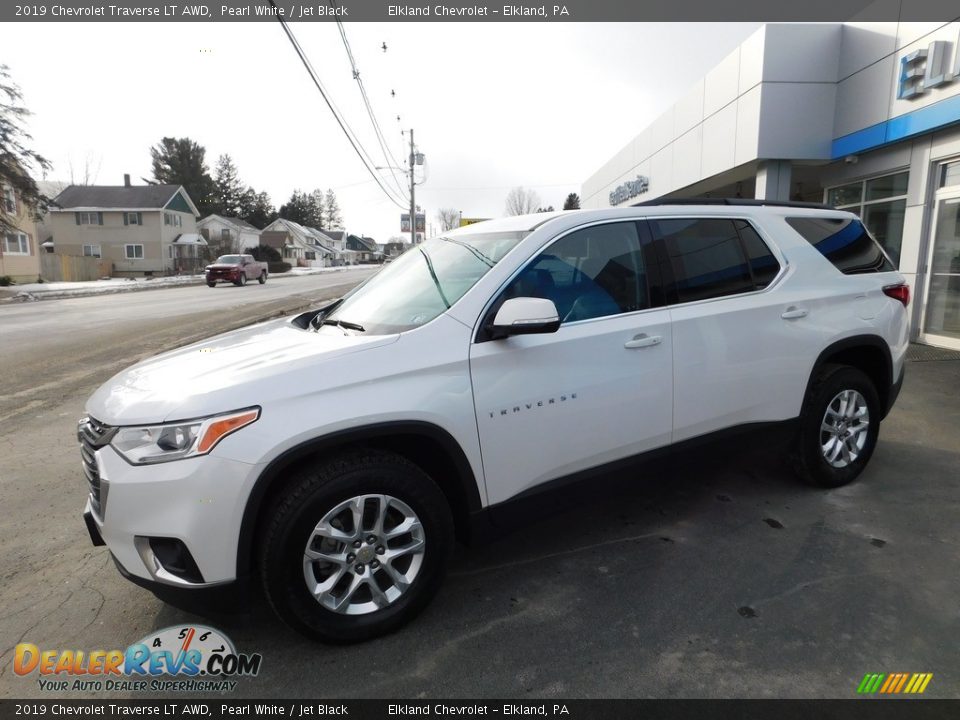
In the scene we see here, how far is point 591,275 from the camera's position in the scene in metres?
3.08

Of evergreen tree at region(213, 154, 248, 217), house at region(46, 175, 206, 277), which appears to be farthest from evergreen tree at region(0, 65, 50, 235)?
evergreen tree at region(213, 154, 248, 217)

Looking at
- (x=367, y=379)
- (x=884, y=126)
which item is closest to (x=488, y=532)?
(x=367, y=379)

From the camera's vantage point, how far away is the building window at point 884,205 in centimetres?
1036

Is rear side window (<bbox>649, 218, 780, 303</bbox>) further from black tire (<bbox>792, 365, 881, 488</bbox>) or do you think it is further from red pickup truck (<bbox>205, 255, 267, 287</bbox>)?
red pickup truck (<bbox>205, 255, 267, 287</bbox>)

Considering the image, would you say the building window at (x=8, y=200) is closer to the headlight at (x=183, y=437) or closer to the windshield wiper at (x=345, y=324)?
the windshield wiper at (x=345, y=324)

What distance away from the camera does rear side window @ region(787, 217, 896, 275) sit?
3879mm

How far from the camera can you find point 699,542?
11.0 ft

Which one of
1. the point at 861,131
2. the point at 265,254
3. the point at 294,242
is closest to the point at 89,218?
the point at 265,254

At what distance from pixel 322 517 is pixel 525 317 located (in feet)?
3.88

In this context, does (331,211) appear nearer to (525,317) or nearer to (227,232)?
(227,232)

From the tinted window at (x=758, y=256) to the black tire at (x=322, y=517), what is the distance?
2404 mm

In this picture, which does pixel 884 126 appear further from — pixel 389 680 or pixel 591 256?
pixel 389 680

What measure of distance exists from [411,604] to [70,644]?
151 centimetres

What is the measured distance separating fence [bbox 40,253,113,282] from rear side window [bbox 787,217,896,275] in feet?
147
